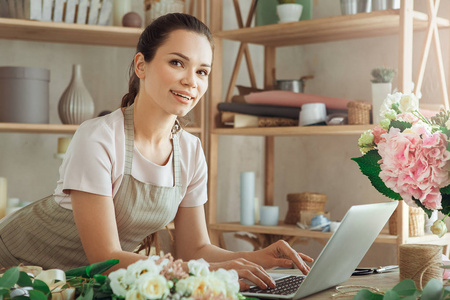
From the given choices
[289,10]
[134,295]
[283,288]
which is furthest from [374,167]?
[289,10]

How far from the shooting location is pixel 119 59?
3119 millimetres

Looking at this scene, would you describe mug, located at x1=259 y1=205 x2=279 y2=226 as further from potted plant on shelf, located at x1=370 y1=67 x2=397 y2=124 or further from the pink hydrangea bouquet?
the pink hydrangea bouquet

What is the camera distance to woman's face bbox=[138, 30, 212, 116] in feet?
5.65

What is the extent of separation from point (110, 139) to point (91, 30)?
1.20 m

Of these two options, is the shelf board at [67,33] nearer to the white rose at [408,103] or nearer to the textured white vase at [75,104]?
the textured white vase at [75,104]

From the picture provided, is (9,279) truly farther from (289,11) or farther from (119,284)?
(289,11)

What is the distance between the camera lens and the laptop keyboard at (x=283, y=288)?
47.4 inches

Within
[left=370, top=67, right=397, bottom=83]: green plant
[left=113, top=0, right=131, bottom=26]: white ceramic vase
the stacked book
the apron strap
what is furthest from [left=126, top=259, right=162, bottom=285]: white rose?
[left=113, top=0, right=131, bottom=26]: white ceramic vase

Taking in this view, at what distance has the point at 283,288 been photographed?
1248 millimetres

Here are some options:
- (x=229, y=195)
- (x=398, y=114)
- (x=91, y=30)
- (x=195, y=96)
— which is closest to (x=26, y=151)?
(x=91, y=30)

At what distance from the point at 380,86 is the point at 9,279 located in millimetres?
1741

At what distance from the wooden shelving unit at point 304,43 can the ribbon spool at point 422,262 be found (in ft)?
3.40

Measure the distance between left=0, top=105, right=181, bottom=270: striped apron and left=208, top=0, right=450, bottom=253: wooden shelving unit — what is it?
0.91 m

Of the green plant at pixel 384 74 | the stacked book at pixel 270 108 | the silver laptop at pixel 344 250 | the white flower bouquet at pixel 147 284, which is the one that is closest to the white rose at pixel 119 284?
the white flower bouquet at pixel 147 284
